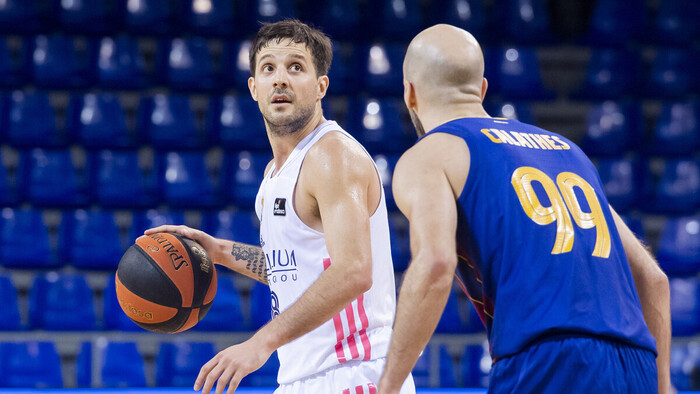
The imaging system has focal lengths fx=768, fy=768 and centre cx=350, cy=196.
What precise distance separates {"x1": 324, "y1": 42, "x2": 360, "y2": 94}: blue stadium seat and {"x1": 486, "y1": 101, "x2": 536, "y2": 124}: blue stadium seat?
1.17 metres

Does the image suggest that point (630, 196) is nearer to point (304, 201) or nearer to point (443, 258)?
point (304, 201)

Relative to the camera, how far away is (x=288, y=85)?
267cm

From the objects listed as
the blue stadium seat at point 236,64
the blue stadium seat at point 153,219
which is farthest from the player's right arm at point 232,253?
the blue stadium seat at point 236,64

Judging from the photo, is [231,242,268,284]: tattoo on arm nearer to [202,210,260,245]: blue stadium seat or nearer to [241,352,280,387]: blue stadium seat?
[241,352,280,387]: blue stadium seat

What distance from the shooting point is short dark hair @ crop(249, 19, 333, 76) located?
2.75 m

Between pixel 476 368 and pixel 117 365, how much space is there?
8.47ft

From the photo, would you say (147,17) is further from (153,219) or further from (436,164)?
(436,164)

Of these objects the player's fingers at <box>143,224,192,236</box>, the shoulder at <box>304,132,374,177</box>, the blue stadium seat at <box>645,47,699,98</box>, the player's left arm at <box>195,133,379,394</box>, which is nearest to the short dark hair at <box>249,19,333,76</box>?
the shoulder at <box>304,132,374,177</box>

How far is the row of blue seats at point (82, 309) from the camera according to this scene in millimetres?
5590

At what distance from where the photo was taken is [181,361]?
546cm

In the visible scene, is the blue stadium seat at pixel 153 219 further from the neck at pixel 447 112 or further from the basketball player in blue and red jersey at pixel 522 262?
the basketball player in blue and red jersey at pixel 522 262

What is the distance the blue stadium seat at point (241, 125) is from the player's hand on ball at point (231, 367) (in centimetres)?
424

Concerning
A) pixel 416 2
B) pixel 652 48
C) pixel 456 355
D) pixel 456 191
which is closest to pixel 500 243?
pixel 456 191

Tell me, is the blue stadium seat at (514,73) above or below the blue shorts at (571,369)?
above
